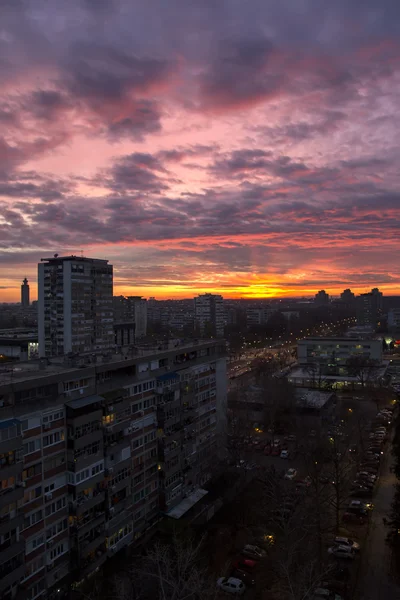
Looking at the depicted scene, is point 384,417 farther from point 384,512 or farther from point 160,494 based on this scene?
point 160,494

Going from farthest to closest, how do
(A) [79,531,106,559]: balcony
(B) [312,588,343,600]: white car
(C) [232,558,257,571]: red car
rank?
(C) [232,558,257,571]: red car
(A) [79,531,106,559]: balcony
(B) [312,588,343,600]: white car

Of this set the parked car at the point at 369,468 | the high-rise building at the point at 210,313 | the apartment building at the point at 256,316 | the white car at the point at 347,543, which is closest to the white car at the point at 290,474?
the parked car at the point at 369,468

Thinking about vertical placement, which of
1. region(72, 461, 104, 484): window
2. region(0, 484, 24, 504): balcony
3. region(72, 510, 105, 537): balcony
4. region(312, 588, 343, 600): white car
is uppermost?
region(0, 484, 24, 504): balcony

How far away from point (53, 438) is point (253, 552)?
565 centimetres

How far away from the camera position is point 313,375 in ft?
92.4

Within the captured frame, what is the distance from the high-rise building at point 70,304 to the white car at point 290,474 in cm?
1509

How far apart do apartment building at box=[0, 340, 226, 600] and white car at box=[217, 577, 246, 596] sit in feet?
8.38

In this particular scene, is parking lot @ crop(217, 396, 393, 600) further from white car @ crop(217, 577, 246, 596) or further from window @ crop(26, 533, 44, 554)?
window @ crop(26, 533, 44, 554)

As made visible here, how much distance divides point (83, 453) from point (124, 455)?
1.60 meters

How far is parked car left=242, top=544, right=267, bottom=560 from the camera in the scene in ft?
33.5

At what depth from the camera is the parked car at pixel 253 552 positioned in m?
10.2

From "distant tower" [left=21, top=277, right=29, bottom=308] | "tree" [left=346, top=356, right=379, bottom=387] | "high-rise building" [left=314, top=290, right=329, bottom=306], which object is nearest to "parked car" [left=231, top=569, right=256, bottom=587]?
"tree" [left=346, top=356, right=379, bottom=387]

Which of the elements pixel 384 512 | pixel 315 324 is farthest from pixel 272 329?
pixel 384 512

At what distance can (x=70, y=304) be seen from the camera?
27.0 m
